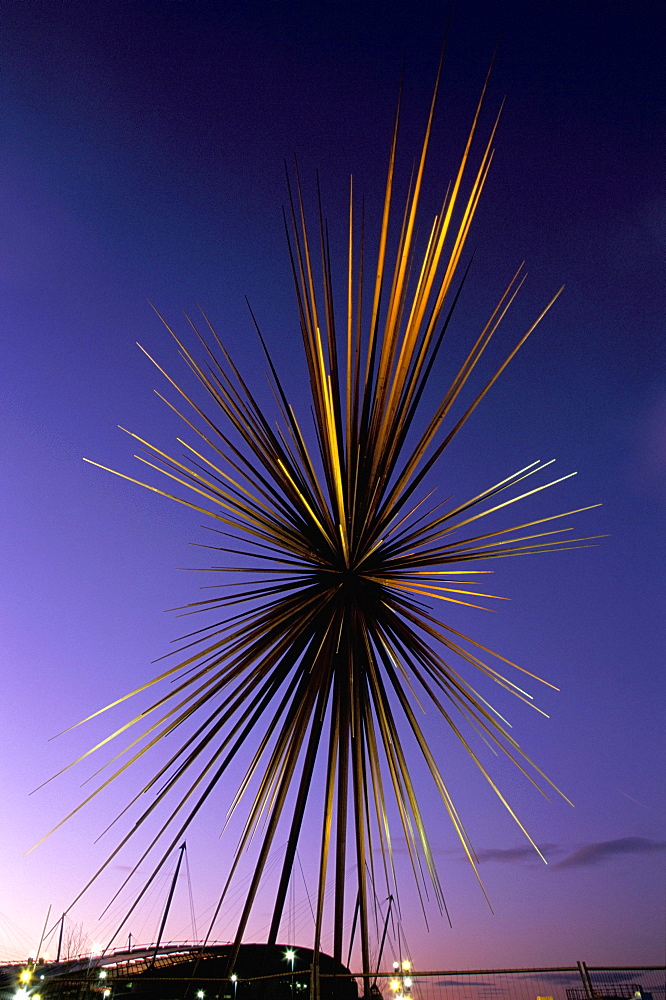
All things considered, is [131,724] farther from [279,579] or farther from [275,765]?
[279,579]

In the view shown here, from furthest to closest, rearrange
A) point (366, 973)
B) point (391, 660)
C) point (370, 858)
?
point (391, 660)
point (370, 858)
point (366, 973)

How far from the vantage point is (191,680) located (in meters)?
6.69

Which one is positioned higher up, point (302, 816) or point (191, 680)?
point (191, 680)

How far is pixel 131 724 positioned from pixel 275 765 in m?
1.53

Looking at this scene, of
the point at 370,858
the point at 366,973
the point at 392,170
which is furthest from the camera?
the point at 370,858

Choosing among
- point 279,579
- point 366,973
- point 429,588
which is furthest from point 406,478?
point 366,973

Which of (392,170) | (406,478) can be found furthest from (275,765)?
(392,170)

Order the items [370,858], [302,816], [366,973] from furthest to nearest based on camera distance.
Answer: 1. [370,858]
2. [302,816]
3. [366,973]

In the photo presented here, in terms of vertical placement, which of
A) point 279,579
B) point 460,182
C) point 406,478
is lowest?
point 279,579

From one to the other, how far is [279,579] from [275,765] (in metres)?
2.03

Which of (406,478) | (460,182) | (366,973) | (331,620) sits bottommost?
(366,973)

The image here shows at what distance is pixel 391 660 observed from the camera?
717cm

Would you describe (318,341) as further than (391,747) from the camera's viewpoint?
No

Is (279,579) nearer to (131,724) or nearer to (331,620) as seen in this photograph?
(331,620)
